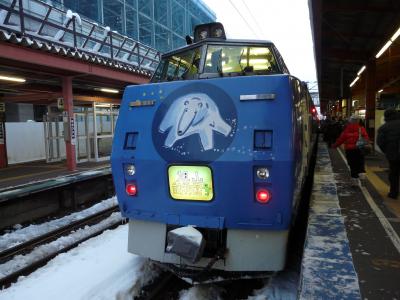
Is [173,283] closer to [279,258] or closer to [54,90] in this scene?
[279,258]

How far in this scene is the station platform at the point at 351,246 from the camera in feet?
8.64

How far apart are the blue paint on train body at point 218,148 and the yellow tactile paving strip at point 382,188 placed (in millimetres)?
2151

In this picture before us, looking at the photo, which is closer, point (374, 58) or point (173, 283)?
point (173, 283)

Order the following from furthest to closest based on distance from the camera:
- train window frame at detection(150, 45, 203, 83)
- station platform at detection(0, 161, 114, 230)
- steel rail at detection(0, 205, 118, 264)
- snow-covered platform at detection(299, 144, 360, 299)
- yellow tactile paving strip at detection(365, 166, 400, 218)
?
1. station platform at detection(0, 161, 114, 230)
2. steel rail at detection(0, 205, 118, 264)
3. yellow tactile paving strip at detection(365, 166, 400, 218)
4. train window frame at detection(150, 45, 203, 83)
5. snow-covered platform at detection(299, 144, 360, 299)

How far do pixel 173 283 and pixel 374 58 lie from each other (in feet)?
40.6

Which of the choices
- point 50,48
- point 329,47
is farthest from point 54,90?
point 329,47

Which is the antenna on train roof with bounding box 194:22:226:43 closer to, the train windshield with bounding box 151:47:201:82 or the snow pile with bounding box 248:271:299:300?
the train windshield with bounding box 151:47:201:82

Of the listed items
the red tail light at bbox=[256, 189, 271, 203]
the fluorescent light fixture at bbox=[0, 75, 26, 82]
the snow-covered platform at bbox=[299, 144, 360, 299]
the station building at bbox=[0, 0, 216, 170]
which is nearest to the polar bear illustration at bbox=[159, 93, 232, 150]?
the red tail light at bbox=[256, 189, 271, 203]

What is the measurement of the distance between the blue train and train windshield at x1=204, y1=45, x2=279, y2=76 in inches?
28.3

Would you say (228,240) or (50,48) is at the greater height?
(50,48)

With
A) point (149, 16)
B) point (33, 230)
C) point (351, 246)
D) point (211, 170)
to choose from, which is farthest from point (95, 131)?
point (149, 16)

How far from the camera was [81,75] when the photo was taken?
38.9ft

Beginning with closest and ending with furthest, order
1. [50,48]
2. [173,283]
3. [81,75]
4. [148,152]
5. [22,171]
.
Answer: [148,152], [173,283], [50,48], [81,75], [22,171]

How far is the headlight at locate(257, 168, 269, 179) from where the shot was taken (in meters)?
3.36
